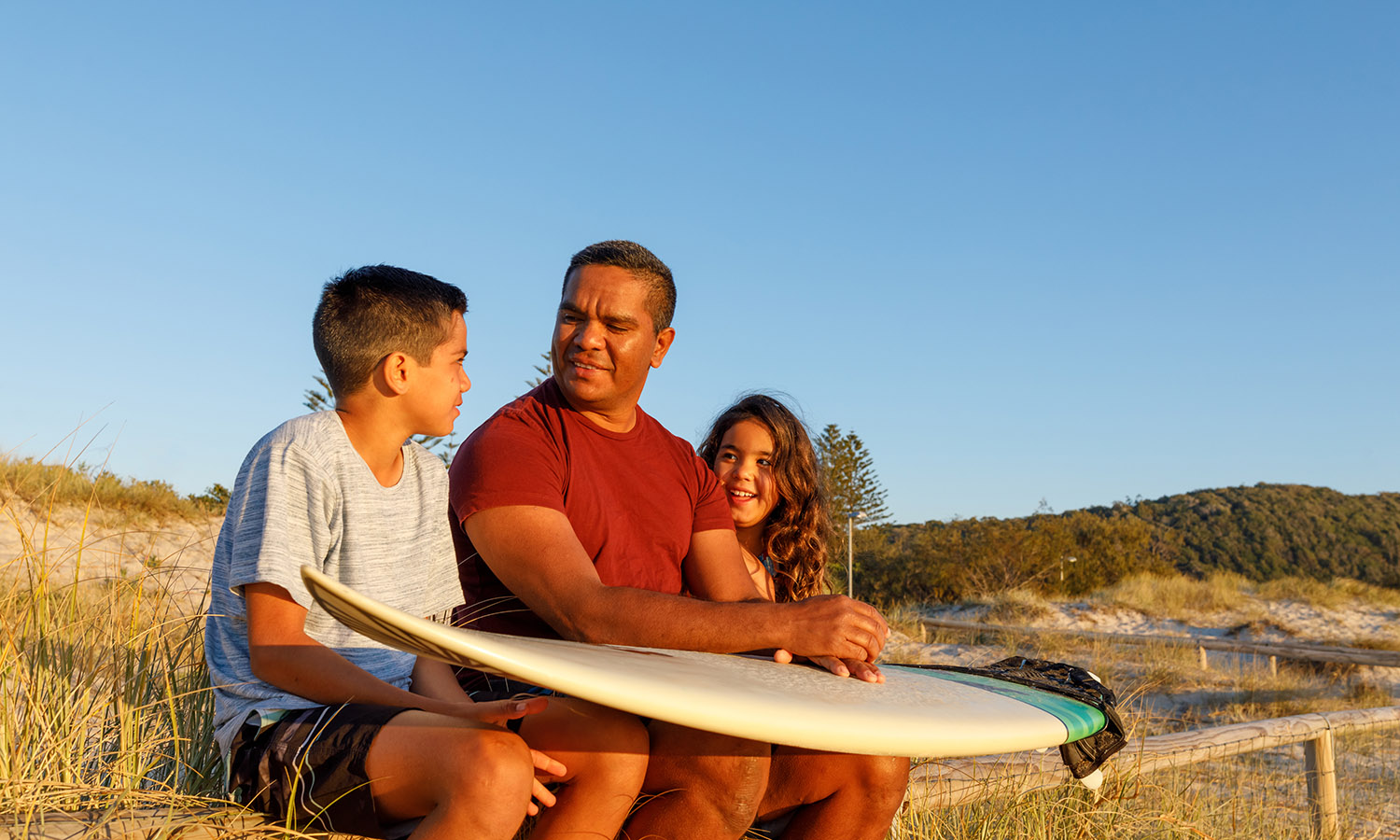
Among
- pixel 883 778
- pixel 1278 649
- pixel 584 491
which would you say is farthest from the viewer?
pixel 1278 649

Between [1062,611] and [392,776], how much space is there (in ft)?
63.8

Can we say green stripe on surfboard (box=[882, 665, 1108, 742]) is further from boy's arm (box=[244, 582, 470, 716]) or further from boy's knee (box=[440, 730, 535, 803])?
boy's arm (box=[244, 582, 470, 716])

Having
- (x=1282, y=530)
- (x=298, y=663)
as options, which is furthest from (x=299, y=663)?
(x=1282, y=530)

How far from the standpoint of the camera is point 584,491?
2.27m

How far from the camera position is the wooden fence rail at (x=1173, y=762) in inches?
121

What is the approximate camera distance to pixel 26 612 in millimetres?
2139

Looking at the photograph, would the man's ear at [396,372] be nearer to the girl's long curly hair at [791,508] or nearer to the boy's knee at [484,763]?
the boy's knee at [484,763]

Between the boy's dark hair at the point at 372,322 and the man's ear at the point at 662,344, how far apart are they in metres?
0.73

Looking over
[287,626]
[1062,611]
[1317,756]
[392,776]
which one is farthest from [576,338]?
[1062,611]

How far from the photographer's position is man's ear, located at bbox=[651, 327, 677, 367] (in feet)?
8.81

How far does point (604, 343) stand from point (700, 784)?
1150mm

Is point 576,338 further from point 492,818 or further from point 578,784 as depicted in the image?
point 492,818

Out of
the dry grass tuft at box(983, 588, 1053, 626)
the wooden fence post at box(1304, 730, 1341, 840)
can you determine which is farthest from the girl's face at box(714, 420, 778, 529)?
the dry grass tuft at box(983, 588, 1053, 626)

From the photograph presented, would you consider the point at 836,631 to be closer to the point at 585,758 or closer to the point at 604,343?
the point at 585,758
